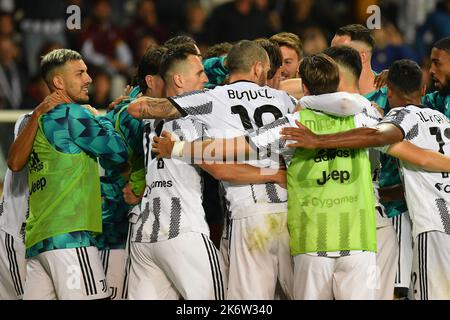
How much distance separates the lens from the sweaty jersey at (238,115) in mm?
7727

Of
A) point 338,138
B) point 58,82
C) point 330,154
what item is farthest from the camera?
point 58,82

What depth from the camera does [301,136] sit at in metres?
7.39

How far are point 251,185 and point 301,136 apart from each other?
1.96 ft

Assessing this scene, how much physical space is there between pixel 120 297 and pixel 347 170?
7.20 ft

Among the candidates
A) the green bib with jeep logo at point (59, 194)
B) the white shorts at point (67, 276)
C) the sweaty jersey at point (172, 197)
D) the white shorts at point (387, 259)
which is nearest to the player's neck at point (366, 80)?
the white shorts at point (387, 259)

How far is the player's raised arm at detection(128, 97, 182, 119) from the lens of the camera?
773cm

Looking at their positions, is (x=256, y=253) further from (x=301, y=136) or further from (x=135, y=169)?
(x=135, y=169)

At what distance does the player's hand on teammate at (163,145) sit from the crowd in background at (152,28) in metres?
7.22

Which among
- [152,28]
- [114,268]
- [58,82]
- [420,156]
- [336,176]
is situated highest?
[152,28]

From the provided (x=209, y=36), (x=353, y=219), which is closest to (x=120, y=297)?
(x=353, y=219)

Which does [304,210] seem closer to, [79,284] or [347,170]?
[347,170]

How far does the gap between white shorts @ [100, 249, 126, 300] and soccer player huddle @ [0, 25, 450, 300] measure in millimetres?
377

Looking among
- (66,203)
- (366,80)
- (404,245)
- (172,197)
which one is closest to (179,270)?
(172,197)

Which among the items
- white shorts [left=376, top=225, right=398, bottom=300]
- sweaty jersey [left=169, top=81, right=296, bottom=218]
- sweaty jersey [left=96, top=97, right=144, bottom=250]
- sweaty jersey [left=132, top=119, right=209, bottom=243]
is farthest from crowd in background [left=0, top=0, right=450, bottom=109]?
sweaty jersey [left=132, top=119, right=209, bottom=243]
